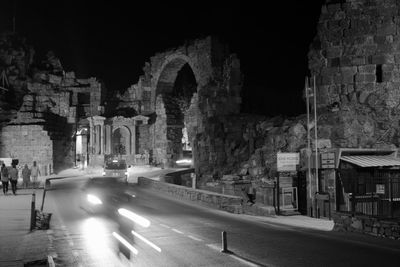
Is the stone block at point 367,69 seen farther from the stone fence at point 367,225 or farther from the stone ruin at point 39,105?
the stone ruin at point 39,105

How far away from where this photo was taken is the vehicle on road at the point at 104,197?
1775 centimetres

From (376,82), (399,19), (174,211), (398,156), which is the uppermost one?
(399,19)

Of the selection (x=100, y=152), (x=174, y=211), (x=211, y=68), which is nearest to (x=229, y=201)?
(x=174, y=211)

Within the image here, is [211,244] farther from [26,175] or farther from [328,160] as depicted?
[26,175]

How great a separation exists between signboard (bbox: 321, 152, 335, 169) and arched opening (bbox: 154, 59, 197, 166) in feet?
91.3

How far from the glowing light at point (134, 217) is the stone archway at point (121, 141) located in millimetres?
30579

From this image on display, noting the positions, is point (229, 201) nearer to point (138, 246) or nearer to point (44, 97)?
point (138, 246)

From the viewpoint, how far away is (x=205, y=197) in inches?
752

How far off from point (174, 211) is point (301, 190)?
18.1 feet

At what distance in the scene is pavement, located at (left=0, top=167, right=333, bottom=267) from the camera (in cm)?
918

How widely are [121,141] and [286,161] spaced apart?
33918 millimetres

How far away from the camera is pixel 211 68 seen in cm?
3631

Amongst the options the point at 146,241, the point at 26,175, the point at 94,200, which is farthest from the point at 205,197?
the point at 26,175

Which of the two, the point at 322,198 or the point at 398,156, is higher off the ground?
the point at 398,156
